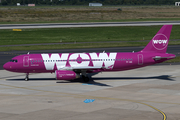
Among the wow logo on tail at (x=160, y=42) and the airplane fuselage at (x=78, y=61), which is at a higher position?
the wow logo on tail at (x=160, y=42)

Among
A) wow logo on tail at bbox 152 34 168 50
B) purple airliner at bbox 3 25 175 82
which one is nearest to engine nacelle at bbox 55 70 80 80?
purple airliner at bbox 3 25 175 82

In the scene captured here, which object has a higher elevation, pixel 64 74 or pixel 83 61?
pixel 83 61

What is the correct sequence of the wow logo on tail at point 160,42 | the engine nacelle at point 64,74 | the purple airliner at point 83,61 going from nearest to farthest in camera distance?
the engine nacelle at point 64,74 → the purple airliner at point 83,61 → the wow logo on tail at point 160,42

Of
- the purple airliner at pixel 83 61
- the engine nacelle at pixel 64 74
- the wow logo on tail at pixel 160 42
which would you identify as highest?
the wow logo on tail at pixel 160 42

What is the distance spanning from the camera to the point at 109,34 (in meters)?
111

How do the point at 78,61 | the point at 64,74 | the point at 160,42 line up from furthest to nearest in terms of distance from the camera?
the point at 160,42
the point at 78,61
the point at 64,74

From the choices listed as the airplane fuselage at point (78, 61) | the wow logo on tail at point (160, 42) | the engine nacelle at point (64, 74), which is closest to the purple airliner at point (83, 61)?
the airplane fuselage at point (78, 61)

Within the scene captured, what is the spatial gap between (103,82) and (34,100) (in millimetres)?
14317

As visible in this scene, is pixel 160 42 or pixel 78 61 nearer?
pixel 78 61

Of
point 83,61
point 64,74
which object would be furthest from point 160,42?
point 64,74

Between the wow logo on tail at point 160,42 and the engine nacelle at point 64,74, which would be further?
the wow logo on tail at point 160,42

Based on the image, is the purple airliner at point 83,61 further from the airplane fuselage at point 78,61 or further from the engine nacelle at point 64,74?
the engine nacelle at point 64,74

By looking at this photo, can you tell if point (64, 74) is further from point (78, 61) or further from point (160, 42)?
point (160, 42)

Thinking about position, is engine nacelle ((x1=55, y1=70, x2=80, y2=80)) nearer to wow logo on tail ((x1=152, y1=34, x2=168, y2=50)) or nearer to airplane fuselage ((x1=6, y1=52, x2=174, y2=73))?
airplane fuselage ((x1=6, y1=52, x2=174, y2=73))
